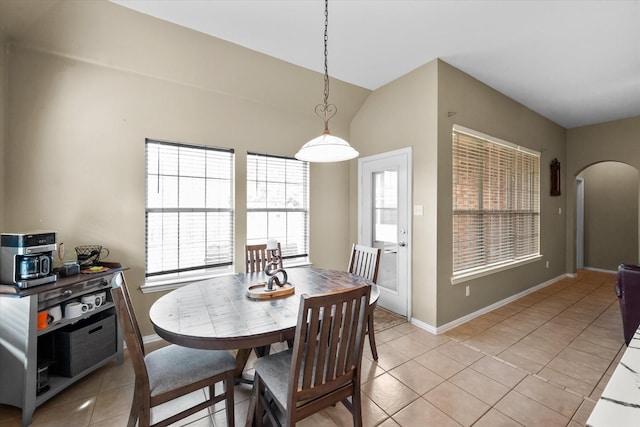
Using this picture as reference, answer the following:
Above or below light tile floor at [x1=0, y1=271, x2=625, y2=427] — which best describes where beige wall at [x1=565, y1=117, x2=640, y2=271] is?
above

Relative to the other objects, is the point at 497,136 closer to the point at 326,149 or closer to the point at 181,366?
the point at 326,149

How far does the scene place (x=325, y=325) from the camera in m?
1.38

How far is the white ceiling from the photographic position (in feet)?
7.63

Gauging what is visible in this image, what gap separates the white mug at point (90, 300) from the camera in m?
2.25

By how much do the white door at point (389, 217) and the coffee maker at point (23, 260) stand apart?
3.44 m

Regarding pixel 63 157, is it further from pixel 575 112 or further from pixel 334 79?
pixel 575 112

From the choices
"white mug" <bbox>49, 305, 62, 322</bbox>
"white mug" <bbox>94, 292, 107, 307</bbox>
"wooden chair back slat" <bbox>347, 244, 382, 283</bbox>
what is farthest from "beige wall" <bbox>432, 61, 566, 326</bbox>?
"white mug" <bbox>49, 305, 62, 322</bbox>

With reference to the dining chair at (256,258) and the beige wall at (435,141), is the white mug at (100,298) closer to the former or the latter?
the dining chair at (256,258)

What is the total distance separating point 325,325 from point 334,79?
10.6ft

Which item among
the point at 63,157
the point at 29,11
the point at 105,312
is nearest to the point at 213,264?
the point at 105,312

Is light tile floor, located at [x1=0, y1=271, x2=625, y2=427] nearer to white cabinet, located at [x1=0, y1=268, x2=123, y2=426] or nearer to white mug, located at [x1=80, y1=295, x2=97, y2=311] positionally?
white cabinet, located at [x1=0, y1=268, x2=123, y2=426]

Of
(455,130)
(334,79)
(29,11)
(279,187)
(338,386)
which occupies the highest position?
(334,79)

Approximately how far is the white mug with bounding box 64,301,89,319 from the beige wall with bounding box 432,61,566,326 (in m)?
3.33

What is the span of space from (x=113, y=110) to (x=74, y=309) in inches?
72.9
